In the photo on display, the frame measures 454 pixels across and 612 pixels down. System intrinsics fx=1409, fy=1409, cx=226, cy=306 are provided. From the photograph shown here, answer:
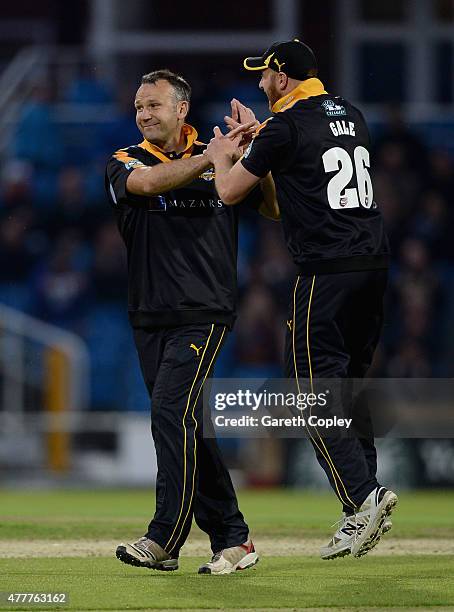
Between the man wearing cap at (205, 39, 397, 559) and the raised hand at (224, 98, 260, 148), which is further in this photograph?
the raised hand at (224, 98, 260, 148)

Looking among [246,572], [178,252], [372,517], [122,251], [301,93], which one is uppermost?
[301,93]

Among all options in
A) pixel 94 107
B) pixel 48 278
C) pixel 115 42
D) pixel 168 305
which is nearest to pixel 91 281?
pixel 48 278

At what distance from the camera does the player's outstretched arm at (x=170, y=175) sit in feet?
18.3

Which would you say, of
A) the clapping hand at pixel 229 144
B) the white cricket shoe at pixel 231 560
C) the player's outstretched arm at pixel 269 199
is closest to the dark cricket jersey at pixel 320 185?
the clapping hand at pixel 229 144

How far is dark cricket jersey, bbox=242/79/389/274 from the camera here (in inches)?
221

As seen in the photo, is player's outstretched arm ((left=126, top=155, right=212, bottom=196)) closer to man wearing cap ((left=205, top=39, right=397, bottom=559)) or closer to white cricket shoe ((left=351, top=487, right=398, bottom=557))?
man wearing cap ((left=205, top=39, right=397, bottom=559))

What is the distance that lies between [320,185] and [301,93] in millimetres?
430

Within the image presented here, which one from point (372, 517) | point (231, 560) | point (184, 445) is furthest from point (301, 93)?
point (231, 560)

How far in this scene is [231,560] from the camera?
18.6 ft

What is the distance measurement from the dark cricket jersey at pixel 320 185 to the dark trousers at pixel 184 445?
1.79 feet

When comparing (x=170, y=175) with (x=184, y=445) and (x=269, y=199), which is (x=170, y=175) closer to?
(x=269, y=199)

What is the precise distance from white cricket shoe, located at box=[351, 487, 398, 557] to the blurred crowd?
870 cm

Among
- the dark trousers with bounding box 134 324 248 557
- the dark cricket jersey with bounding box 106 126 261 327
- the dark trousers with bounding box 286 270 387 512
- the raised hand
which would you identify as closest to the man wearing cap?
the dark trousers with bounding box 286 270 387 512

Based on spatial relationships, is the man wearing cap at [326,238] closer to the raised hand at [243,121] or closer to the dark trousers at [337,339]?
the dark trousers at [337,339]
